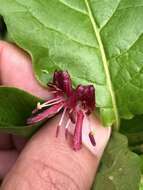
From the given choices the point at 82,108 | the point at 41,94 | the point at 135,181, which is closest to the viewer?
the point at 135,181

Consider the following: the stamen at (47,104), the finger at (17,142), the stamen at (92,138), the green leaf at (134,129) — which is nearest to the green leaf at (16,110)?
the stamen at (47,104)

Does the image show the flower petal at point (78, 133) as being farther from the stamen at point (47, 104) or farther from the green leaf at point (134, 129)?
the green leaf at point (134, 129)

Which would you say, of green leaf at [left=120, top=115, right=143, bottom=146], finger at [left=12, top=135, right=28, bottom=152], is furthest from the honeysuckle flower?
finger at [left=12, top=135, right=28, bottom=152]

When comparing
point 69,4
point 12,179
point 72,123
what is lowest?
point 12,179

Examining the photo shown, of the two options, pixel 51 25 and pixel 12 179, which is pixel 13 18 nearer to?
pixel 51 25

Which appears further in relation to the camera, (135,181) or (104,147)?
(104,147)

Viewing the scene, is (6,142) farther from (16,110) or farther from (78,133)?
(78,133)

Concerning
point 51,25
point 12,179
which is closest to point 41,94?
point 51,25
